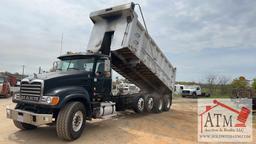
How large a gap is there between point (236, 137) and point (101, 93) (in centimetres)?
463

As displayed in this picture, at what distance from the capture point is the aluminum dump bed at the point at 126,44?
335 inches

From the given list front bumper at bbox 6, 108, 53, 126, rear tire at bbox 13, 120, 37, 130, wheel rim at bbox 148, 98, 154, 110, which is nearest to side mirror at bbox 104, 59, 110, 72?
front bumper at bbox 6, 108, 53, 126

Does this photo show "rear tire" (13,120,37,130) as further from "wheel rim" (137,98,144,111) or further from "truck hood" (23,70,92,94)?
"wheel rim" (137,98,144,111)

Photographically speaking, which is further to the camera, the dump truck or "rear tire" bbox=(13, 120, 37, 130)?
"rear tire" bbox=(13, 120, 37, 130)

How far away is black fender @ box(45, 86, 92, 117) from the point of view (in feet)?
20.3

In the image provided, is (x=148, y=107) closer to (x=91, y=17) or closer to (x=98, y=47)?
(x=98, y=47)

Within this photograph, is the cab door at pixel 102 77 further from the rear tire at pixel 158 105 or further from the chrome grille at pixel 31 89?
the rear tire at pixel 158 105

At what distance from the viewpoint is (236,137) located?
7.78 meters

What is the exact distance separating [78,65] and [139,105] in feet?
13.0

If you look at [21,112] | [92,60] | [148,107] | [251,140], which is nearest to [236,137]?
[251,140]

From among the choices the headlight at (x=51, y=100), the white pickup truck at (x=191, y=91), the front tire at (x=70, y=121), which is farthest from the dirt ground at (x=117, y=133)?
the white pickup truck at (x=191, y=91)

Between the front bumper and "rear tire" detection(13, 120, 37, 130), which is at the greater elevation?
the front bumper

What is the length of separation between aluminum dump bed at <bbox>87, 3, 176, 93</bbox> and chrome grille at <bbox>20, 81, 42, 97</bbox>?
293 cm

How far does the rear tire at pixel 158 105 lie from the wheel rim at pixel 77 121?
223 inches
